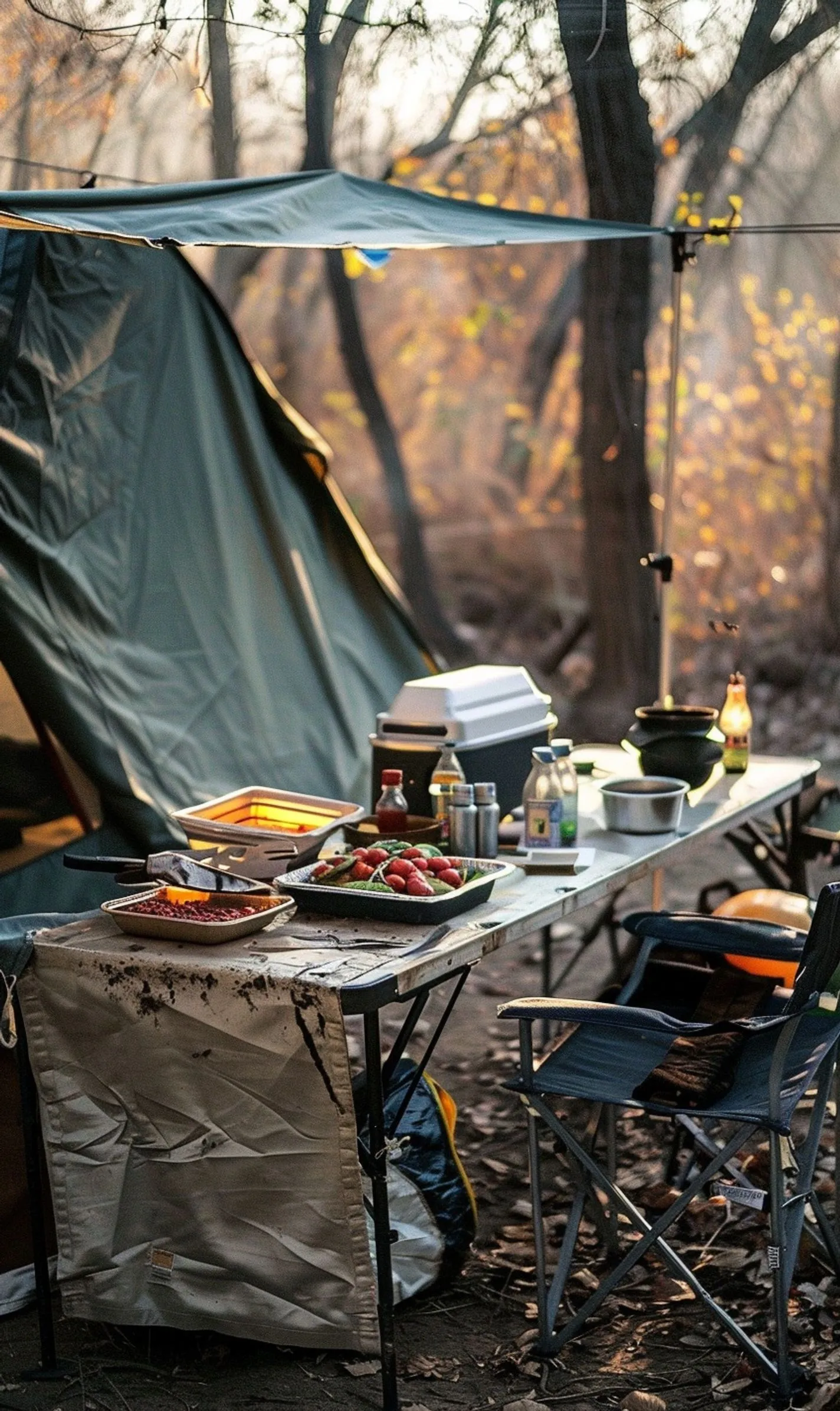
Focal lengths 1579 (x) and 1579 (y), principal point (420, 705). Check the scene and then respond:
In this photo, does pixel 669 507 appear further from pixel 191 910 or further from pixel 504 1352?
pixel 504 1352

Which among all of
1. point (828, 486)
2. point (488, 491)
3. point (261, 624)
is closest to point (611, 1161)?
point (261, 624)

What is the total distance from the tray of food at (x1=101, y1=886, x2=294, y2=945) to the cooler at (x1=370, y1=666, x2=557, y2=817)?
30.7 inches

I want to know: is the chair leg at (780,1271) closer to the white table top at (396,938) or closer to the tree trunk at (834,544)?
the white table top at (396,938)

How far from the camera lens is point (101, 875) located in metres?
3.99


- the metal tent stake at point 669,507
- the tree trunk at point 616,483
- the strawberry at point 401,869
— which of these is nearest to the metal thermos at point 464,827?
the strawberry at point 401,869

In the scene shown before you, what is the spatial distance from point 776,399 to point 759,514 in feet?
2.48

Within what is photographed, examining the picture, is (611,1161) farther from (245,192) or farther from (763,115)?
(763,115)

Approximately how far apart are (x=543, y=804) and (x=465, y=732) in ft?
0.94

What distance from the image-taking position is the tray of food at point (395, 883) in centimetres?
323

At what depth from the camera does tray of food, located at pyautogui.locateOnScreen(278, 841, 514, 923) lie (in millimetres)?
3234

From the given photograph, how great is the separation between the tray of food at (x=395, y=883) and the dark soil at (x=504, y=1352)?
2.95 feet

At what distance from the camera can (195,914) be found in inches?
125

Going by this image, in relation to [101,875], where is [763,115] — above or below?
above

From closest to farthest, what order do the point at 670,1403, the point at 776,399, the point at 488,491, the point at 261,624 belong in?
the point at 670,1403 → the point at 261,624 → the point at 776,399 → the point at 488,491
